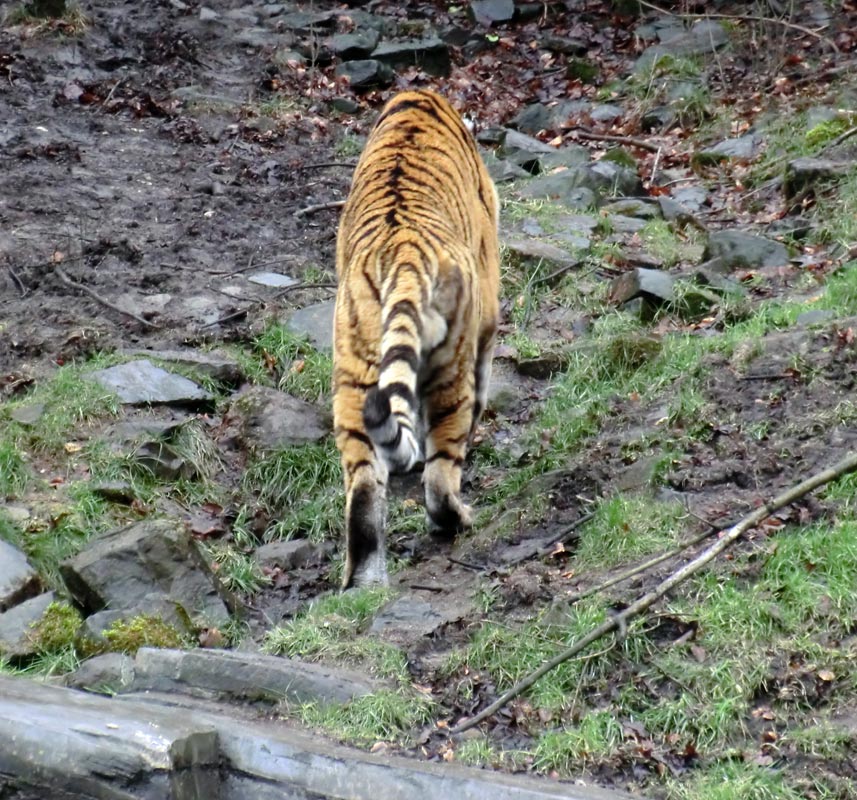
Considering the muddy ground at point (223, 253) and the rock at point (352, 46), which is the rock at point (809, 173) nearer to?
the muddy ground at point (223, 253)

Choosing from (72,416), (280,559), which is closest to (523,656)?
(280,559)

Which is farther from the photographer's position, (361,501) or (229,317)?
(229,317)

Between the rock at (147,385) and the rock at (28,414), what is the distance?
39 cm

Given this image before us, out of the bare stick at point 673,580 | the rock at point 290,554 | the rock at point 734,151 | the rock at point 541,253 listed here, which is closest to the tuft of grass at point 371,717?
the bare stick at point 673,580

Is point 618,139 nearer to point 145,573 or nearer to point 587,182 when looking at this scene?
point 587,182

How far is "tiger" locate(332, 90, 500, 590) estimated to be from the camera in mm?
5648

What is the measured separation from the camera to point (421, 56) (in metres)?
14.6

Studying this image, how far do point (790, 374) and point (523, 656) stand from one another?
2.48 m

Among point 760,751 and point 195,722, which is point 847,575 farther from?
point 195,722

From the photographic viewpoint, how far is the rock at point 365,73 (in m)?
14.1

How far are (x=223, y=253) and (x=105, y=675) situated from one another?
527 cm

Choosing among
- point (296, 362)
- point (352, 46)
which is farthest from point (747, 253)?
point (352, 46)

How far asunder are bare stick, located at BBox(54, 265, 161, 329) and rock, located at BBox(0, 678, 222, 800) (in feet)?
15.2

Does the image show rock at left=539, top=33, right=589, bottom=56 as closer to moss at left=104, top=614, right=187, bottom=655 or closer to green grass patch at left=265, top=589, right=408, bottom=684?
green grass patch at left=265, top=589, right=408, bottom=684
